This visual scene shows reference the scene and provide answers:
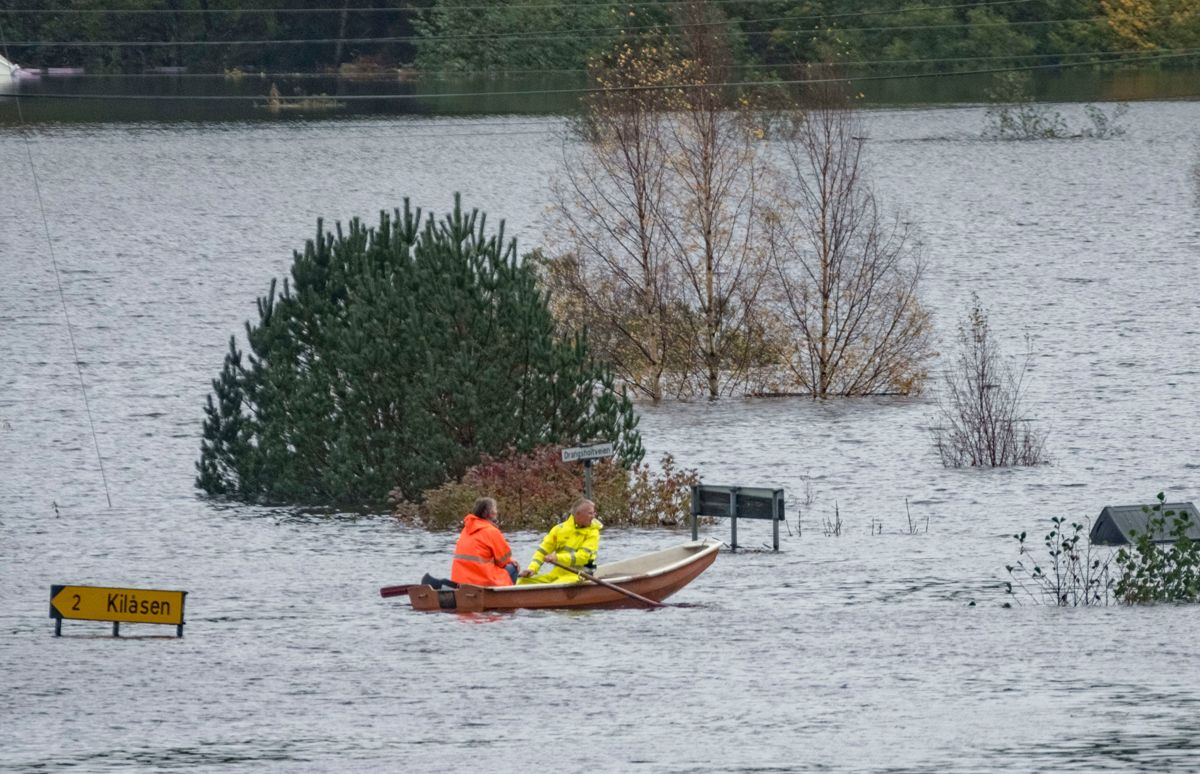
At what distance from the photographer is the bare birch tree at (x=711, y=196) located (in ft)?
160

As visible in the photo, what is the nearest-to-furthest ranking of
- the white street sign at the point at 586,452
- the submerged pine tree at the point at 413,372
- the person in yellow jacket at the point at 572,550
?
the person in yellow jacket at the point at 572,550 < the white street sign at the point at 586,452 < the submerged pine tree at the point at 413,372

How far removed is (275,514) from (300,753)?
17.9 m

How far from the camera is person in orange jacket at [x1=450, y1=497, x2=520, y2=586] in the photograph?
25641mm

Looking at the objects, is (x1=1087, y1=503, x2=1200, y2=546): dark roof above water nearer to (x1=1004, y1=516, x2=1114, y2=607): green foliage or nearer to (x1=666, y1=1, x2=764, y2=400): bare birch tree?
(x1=1004, y1=516, x2=1114, y2=607): green foliage

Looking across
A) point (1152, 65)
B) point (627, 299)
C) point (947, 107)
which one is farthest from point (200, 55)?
point (627, 299)

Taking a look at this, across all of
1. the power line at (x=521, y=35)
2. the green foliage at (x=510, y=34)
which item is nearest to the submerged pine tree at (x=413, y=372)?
the power line at (x=521, y=35)

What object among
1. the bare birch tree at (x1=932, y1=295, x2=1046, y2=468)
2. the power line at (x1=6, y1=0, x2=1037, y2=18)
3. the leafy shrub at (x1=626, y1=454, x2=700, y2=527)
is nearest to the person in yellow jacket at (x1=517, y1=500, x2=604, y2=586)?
the leafy shrub at (x1=626, y1=454, x2=700, y2=527)

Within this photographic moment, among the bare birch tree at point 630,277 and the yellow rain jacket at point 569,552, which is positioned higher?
the bare birch tree at point 630,277

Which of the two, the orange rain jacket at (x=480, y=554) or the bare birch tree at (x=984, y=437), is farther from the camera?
the bare birch tree at (x=984, y=437)

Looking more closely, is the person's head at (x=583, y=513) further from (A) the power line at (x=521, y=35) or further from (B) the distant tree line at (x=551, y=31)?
(B) the distant tree line at (x=551, y=31)

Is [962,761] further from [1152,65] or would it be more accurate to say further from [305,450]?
[1152,65]

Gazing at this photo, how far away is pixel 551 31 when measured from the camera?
445 ft

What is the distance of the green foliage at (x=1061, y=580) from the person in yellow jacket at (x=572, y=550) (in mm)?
4820

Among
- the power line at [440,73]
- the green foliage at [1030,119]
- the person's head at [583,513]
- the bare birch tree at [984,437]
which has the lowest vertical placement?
the bare birch tree at [984,437]
